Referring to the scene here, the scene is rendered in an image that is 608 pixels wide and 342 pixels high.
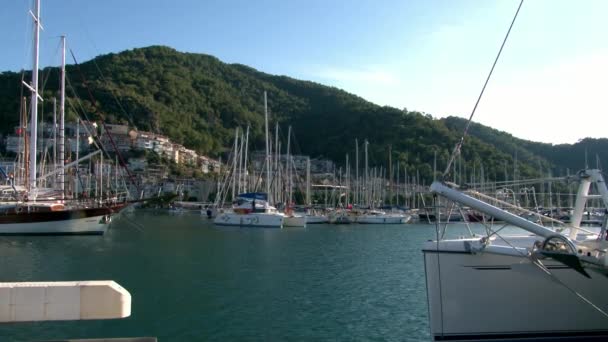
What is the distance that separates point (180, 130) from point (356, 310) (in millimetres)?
180782

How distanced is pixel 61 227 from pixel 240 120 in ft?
495

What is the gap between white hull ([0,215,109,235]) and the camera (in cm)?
4162

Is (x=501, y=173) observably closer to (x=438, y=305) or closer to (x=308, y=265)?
(x=308, y=265)

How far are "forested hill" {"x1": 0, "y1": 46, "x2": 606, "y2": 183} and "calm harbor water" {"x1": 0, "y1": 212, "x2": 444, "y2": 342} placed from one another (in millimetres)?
99488

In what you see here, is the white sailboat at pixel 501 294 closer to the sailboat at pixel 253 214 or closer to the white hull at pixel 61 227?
the white hull at pixel 61 227

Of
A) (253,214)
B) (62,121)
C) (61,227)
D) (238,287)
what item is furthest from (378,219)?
(238,287)

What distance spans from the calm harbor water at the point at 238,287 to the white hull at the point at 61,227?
6.80ft

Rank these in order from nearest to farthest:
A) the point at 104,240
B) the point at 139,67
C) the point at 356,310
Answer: the point at 356,310 < the point at 104,240 < the point at 139,67

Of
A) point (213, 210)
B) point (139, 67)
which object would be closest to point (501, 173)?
point (213, 210)

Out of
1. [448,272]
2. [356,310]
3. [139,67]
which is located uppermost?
[139,67]

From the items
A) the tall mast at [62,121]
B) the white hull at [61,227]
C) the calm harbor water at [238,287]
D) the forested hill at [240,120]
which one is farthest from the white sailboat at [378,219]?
the forested hill at [240,120]

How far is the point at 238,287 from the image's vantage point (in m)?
21.0

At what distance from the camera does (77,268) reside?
2516cm

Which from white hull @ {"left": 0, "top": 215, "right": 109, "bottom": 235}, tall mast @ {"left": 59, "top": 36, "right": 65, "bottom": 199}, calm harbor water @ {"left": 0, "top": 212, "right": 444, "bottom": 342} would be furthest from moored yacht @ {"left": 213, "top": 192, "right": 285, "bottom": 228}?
tall mast @ {"left": 59, "top": 36, "right": 65, "bottom": 199}
